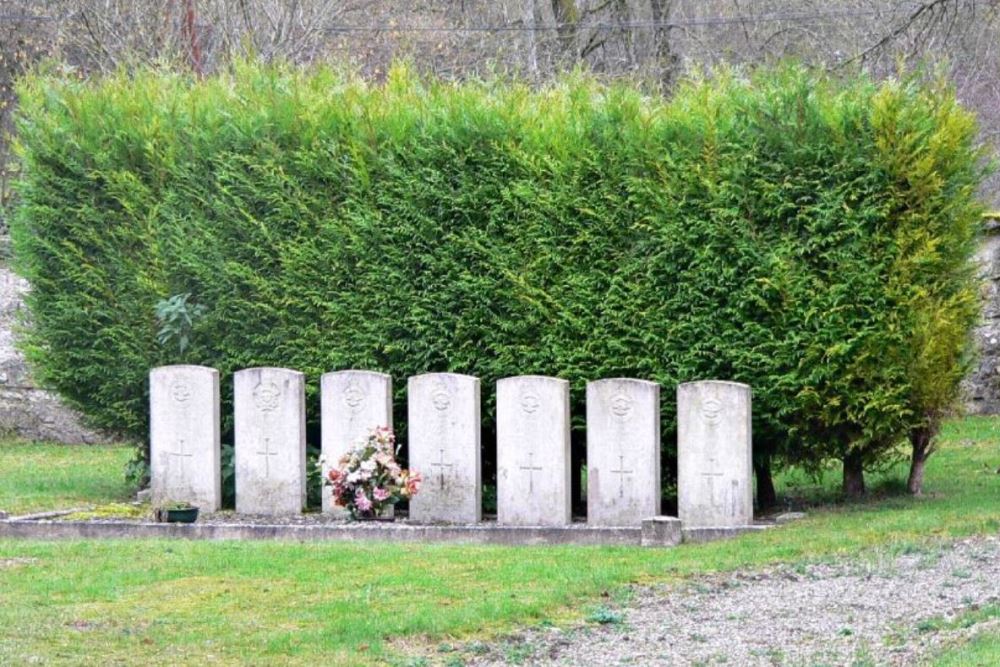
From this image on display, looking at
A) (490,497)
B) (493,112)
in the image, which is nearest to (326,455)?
(490,497)

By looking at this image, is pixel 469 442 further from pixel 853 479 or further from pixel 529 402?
pixel 853 479

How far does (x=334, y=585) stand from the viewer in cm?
920

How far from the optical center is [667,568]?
966 centimetres

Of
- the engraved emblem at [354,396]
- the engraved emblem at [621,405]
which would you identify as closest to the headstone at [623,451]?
the engraved emblem at [621,405]

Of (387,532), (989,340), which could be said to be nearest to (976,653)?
(387,532)

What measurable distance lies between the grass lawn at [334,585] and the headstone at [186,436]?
1.81 metres

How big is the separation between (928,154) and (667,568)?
3888 mm

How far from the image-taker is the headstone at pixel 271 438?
42.1 ft

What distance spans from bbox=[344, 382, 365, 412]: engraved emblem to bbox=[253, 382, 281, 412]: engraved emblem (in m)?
0.57

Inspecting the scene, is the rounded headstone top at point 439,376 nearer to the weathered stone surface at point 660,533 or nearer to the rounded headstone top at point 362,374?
the rounded headstone top at point 362,374

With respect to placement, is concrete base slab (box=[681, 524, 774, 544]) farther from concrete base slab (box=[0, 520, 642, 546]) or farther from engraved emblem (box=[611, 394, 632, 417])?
engraved emblem (box=[611, 394, 632, 417])

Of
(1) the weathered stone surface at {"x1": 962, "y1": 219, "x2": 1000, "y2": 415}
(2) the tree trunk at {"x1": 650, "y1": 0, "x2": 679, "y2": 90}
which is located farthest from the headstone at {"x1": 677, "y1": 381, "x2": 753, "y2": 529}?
(2) the tree trunk at {"x1": 650, "y1": 0, "x2": 679, "y2": 90}

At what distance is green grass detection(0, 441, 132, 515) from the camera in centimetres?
1354

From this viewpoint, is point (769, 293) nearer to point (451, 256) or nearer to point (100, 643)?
point (451, 256)
